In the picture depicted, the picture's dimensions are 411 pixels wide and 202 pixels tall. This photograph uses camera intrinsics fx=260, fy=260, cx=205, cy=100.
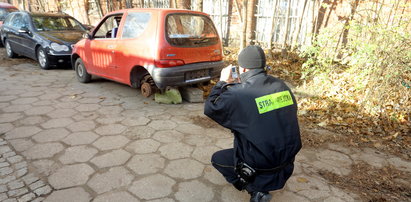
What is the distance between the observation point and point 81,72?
6191 mm

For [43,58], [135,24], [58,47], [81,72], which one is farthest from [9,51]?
[135,24]

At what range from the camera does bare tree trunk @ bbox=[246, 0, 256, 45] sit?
905 centimetres

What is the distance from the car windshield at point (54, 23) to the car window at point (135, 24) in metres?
4.19

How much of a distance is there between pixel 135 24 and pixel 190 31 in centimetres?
100

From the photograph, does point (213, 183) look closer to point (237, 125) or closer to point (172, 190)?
point (172, 190)

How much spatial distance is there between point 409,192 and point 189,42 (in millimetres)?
3569

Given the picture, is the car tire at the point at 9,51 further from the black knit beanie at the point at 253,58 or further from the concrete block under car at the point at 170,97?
the black knit beanie at the point at 253,58

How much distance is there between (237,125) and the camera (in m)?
2.00

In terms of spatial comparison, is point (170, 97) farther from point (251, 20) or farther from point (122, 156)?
point (251, 20)

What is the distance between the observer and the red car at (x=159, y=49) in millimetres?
4270

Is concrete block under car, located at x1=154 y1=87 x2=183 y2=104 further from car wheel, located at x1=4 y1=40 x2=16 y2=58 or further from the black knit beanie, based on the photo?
car wheel, located at x1=4 y1=40 x2=16 y2=58

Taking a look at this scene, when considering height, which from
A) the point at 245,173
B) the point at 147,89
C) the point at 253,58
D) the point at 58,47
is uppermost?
the point at 253,58

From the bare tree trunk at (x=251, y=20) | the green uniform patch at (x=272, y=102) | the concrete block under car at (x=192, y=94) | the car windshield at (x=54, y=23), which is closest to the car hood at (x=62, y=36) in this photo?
the car windshield at (x=54, y=23)

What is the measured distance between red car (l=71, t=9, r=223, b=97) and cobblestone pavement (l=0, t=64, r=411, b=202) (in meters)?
0.57
